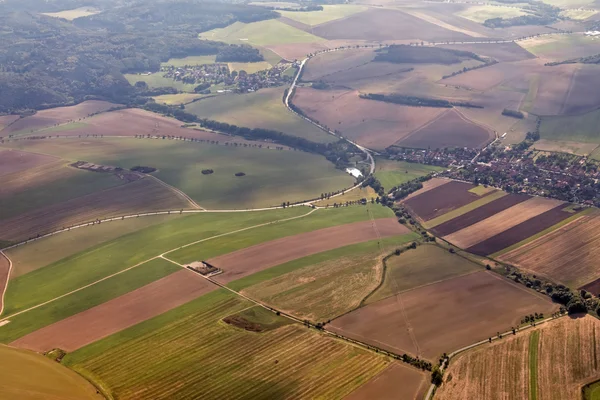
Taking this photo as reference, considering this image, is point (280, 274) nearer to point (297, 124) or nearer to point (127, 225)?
point (127, 225)

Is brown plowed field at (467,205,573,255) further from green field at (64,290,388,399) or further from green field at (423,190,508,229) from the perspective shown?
green field at (64,290,388,399)

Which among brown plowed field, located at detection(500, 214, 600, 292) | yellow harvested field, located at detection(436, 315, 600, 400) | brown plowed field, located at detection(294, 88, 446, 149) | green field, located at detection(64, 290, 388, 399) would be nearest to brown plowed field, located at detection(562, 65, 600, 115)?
brown plowed field, located at detection(294, 88, 446, 149)

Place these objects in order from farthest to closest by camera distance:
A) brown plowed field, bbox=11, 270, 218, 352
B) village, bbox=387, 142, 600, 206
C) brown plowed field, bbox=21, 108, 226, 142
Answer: brown plowed field, bbox=21, 108, 226, 142, village, bbox=387, 142, 600, 206, brown plowed field, bbox=11, 270, 218, 352

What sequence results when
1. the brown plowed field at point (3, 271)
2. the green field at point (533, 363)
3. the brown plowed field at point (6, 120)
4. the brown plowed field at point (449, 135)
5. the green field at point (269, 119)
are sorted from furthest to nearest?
the brown plowed field at point (6, 120), the green field at point (269, 119), the brown plowed field at point (449, 135), the brown plowed field at point (3, 271), the green field at point (533, 363)

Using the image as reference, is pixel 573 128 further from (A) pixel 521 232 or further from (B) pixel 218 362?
(B) pixel 218 362

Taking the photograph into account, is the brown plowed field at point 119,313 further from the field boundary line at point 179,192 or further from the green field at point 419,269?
the field boundary line at point 179,192

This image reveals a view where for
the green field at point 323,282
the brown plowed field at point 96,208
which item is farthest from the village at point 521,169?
the brown plowed field at point 96,208

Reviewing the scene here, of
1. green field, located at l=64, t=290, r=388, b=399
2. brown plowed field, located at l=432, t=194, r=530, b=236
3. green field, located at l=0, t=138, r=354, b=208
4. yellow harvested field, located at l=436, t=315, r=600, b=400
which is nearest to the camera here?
yellow harvested field, located at l=436, t=315, r=600, b=400
